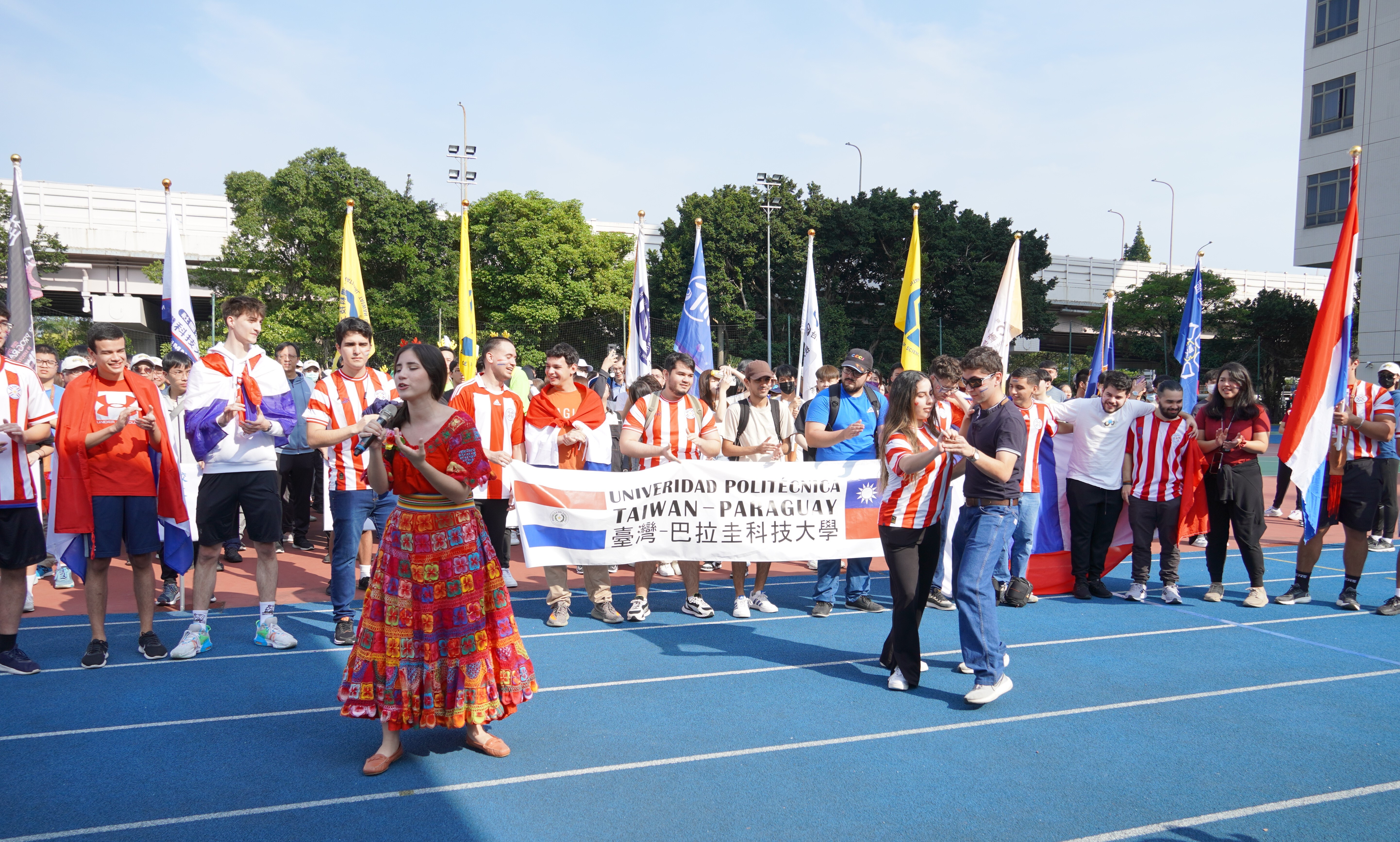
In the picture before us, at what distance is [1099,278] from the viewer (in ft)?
183

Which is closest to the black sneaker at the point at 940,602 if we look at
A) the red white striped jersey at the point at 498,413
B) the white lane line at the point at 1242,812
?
the white lane line at the point at 1242,812

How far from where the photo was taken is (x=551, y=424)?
713 centimetres

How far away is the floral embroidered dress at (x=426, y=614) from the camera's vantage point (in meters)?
3.99

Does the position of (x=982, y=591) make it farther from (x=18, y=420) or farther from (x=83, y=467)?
(x=18, y=420)

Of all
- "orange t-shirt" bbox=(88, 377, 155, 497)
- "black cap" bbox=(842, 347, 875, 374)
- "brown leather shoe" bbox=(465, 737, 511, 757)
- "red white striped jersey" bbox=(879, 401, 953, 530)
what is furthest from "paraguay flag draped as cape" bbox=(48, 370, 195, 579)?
"black cap" bbox=(842, 347, 875, 374)

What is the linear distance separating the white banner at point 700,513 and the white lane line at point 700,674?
0.66m

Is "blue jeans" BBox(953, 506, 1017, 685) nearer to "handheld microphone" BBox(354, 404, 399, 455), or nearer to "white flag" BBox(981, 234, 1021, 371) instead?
"handheld microphone" BBox(354, 404, 399, 455)

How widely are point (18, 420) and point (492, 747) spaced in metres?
3.80

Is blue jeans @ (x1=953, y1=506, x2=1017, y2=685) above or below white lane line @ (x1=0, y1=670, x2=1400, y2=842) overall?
above

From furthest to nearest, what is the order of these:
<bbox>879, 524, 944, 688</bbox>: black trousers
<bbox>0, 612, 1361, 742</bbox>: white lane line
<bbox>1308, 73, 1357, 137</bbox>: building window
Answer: <bbox>1308, 73, 1357, 137</bbox>: building window, <bbox>879, 524, 944, 688</bbox>: black trousers, <bbox>0, 612, 1361, 742</bbox>: white lane line

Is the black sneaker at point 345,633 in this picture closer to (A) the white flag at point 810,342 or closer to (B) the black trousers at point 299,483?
(B) the black trousers at point 299,483

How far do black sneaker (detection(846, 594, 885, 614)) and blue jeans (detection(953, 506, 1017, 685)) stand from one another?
7.32ft

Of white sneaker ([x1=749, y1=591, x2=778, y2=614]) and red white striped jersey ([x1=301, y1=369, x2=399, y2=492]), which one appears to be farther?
white sneaker ([x1=749, y1=591, x2=778, y2=614])

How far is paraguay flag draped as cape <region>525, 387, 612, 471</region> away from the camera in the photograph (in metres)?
7.08
